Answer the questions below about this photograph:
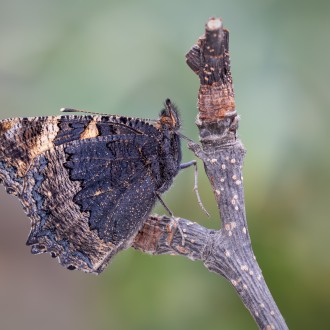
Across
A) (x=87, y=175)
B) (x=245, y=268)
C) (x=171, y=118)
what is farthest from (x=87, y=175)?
(x=245, y=268)

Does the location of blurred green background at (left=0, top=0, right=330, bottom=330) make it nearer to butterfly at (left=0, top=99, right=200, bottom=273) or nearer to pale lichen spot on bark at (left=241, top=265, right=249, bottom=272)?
butterfly at (left=0, top=99, right=200, bottom=273)

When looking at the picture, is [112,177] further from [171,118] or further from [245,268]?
[245,268]

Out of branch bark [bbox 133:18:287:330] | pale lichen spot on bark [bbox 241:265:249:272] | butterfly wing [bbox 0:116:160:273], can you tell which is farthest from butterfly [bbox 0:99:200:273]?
pale lichen spot on bark [bbox 241:265:249:272]

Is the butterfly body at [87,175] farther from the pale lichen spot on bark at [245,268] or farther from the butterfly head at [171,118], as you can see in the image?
the pale lichen spot on bark at [245,268]

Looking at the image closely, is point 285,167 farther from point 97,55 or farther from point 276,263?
point 97,55

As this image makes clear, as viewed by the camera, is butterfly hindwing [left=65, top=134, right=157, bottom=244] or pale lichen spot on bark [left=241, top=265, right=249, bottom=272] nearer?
pale lichen spot on bark [left=241, top=265, right=249, bottom=272]

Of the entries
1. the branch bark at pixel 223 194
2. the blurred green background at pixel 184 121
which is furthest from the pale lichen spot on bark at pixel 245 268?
the blurred green background at pixel 184 121

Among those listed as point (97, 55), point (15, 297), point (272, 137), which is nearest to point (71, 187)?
point (272, 137)
